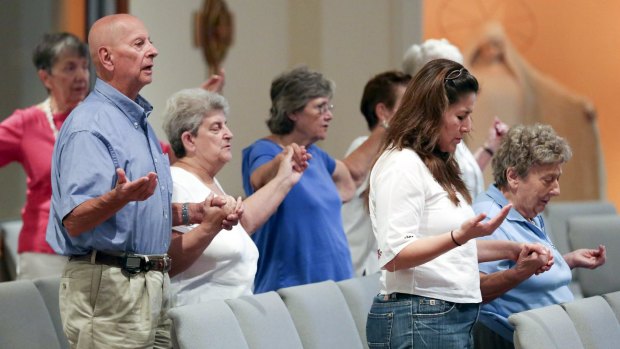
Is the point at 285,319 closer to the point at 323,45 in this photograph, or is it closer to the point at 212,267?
the point at 212,267

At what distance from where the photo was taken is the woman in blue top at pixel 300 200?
147 inches

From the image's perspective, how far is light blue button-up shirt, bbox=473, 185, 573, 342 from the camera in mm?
3254

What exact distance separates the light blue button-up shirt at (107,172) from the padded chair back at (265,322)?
0.27 meters

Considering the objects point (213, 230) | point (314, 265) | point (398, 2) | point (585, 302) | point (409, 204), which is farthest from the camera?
point (398, 2)

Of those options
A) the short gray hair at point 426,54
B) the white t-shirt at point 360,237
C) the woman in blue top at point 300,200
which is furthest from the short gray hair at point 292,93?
the short gray hair at point 426,54

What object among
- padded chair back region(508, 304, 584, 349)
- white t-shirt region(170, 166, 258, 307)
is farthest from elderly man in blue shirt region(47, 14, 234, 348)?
padded chair back region(508, 304, 584, 349)

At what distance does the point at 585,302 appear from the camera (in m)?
3.14

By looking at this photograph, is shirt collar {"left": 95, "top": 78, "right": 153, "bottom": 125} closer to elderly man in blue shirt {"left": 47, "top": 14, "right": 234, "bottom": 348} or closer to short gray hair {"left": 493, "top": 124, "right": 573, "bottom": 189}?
Result: elderly man in blue shirt {"left": 47, "top": 14, "right": 234, "bottom": 348}

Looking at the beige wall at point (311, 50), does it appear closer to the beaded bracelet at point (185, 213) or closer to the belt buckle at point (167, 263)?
the beaded bracelet at point (185, 213)

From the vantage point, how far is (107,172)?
2.60 metres

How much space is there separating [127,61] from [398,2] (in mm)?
4764

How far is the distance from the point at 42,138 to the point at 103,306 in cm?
161

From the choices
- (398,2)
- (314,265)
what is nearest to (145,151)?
(314,265)

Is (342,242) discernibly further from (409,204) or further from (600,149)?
(600,149)
